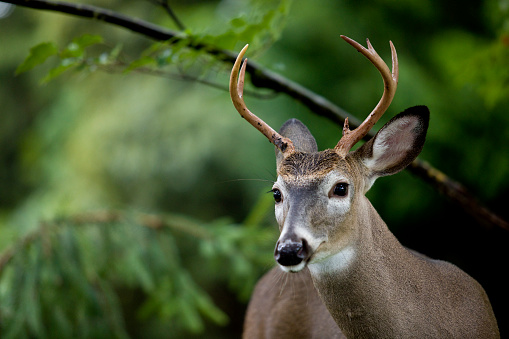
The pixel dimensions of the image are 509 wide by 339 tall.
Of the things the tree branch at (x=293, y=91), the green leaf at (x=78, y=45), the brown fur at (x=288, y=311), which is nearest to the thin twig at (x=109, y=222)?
the brown fur at (x=288, y=311)

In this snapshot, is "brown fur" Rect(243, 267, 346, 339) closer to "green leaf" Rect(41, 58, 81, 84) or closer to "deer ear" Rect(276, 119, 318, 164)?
"deer ear" Rect(276, 119, 318, 164)

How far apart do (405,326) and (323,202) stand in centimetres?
45

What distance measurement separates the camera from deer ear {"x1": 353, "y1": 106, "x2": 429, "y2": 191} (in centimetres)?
175

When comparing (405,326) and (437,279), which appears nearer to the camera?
(405,326)

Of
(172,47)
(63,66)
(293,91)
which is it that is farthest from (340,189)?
(63,66)

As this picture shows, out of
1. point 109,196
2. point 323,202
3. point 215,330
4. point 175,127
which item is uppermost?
point 323,202

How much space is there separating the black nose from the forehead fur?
262mm

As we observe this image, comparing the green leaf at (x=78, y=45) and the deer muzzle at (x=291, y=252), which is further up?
the green leaf at (x=78, y=45)

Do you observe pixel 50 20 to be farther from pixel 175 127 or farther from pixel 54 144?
pixel 175 127

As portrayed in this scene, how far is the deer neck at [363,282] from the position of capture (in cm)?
171

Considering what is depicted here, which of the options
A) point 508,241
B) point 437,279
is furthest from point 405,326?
point 508,241

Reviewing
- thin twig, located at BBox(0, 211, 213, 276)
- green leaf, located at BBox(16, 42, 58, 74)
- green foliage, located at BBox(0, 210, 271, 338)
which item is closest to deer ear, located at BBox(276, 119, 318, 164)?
green leaf, located at BBox(16, 42, 58, 74)

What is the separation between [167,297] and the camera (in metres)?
3.87

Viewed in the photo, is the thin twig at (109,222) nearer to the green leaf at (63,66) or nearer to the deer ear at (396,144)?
the green leaf at (63,66)
